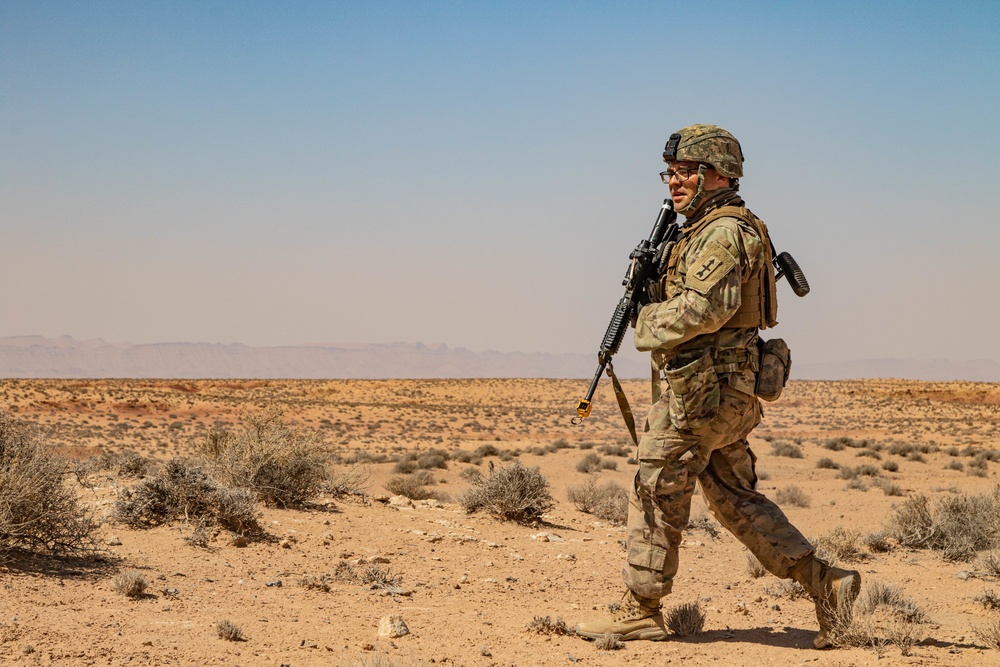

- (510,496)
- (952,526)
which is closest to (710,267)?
(510,496)

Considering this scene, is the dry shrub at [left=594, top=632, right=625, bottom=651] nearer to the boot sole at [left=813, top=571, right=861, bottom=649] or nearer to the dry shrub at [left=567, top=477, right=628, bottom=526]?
the boot sole at [left=813, top=571, right=861, bottom=649]

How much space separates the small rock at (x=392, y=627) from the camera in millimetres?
5168

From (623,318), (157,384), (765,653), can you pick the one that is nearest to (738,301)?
(623,318)

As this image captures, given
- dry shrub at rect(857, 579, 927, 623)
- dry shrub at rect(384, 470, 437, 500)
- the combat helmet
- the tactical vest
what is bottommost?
dry shrub at rect(384, 470, 437, 500)

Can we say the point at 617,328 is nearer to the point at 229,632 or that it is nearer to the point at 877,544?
the point at 229,632

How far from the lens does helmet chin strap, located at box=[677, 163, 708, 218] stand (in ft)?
16.0

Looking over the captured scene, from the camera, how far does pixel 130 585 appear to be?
5734 millimetres

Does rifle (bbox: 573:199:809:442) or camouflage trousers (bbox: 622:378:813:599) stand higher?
rifle (bbox: 573:199:809:442)

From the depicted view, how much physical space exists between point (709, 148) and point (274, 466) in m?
6.43

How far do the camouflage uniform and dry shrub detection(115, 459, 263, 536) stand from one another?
4.19 meters

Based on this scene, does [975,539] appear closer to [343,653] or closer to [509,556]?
[509,556]

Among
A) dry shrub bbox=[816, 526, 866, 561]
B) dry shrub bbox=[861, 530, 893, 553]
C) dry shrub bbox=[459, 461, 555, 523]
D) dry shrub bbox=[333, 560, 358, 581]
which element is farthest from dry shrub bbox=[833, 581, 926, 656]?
dry shrub bbox=[459, 461, 555, 523]

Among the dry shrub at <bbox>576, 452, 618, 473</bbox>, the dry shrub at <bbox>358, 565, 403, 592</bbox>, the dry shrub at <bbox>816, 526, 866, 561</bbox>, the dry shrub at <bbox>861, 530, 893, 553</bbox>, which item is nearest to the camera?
the dry shrub at <bbox>358, 565, 403, 592</bbox>

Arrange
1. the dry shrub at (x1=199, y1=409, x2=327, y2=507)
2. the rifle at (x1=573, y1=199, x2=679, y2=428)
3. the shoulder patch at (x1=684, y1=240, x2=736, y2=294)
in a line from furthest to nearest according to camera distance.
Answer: the dry shrub at (x1=199, y1=409, x2=327, y2=507) → the rifle at (x1=573, y1=199, x2=679, y2=428) → the shoulder patch at (x1=684, y1=240, x2=736, y2=294)
